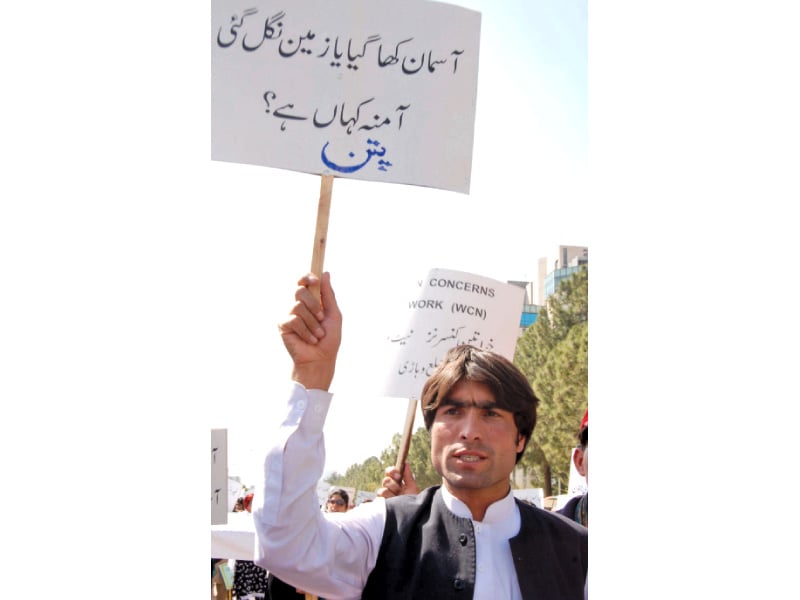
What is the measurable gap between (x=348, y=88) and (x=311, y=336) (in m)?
0.86

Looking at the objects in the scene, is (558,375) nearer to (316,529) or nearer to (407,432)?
(407,432)

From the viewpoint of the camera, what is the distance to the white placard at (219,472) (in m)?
2.68

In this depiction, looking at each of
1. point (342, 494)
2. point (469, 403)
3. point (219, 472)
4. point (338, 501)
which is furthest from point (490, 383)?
point (342, 494)

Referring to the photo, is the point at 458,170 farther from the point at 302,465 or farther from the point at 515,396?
the point at 302,465

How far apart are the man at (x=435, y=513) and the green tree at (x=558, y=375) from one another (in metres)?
0.29

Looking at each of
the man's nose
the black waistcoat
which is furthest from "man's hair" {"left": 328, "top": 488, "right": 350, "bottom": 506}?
the man's nose

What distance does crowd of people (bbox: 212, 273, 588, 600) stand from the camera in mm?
2127

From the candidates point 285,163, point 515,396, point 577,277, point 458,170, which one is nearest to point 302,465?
point 515,396

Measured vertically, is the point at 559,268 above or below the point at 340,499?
above

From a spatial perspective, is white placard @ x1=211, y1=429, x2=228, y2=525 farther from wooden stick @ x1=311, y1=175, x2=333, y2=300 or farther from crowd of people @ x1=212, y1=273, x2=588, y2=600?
wooden stick @ x1=311, y1=175, x2=333, y2=300

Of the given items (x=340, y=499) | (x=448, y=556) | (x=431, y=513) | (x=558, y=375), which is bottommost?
(x=340, y=499)

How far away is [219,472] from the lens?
2982 mm

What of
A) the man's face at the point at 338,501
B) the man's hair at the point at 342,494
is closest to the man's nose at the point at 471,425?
the man's hair at the point at 342,494

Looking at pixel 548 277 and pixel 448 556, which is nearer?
pixel 448 556
